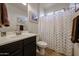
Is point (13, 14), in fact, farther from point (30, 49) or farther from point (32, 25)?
point (30, 49)

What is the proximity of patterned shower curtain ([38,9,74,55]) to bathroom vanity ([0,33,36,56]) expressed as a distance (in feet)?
0.62

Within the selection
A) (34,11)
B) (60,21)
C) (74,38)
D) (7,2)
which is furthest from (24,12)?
(74,38)

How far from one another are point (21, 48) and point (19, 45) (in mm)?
73

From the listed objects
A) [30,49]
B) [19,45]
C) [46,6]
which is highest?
[46,6]

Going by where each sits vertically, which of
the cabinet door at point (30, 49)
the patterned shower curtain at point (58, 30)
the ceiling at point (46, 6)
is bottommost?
the cabinet door at point (30, 49)

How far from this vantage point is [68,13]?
3.95ft

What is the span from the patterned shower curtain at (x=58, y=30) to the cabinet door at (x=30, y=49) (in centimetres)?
18

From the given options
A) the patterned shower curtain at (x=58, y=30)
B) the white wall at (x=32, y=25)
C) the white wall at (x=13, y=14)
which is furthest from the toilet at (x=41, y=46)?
the white wall at (x=13, y=14)

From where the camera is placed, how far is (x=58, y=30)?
128cm

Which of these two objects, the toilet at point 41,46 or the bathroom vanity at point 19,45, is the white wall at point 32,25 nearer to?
the bathroom vanity at point 19,45

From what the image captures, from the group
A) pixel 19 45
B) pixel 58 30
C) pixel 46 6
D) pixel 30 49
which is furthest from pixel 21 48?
pixel 46 6

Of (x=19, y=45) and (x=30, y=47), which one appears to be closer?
(x=19, y=45)

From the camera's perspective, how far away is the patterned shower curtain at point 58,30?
123cm

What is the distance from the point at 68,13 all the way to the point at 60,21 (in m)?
0.17
